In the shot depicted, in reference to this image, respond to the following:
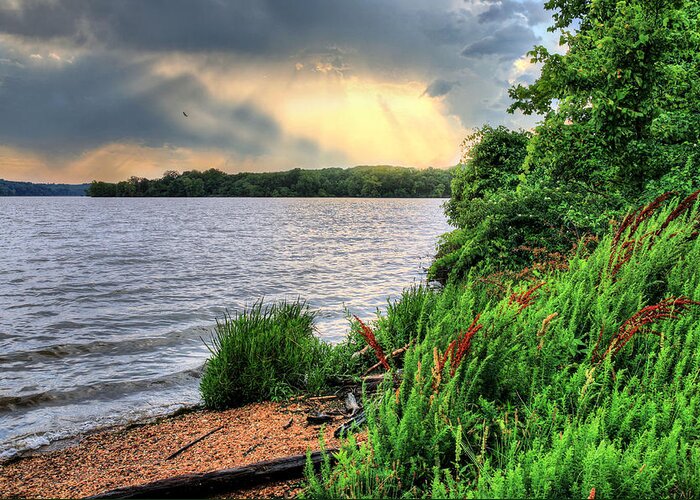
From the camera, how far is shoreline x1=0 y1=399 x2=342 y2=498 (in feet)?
14.4

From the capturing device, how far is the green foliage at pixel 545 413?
8.39ft

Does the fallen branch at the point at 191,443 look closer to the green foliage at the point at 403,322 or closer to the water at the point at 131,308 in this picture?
the water at the point at 131,308

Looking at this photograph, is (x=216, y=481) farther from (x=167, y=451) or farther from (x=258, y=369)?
(x=258, y=369)

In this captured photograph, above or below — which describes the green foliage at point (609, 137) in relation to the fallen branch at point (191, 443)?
above

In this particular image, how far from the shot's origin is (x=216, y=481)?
372 centimetres

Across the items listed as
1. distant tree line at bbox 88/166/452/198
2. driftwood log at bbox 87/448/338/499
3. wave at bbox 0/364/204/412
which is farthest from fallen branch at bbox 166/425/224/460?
distant tree line at bbox 88/166/452/198

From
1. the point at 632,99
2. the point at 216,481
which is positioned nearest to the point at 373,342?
the point at 216,481

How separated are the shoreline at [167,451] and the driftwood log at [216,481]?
77 mm

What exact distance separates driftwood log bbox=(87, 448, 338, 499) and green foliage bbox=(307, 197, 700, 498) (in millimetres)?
456

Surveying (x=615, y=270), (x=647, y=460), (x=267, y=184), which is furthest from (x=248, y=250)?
(x=267, y=184)

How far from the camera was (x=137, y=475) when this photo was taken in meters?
4.55

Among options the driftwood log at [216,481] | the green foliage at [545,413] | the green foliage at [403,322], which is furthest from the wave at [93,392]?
the green foliage at [545,413]

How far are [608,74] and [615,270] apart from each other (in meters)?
5.22

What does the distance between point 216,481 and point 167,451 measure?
1905mm
